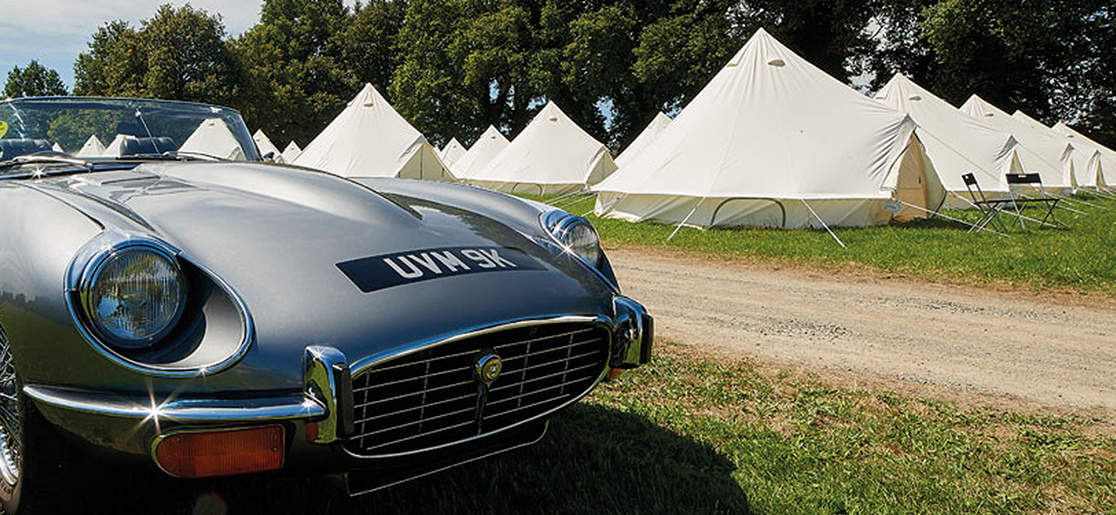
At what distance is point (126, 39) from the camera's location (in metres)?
34.7

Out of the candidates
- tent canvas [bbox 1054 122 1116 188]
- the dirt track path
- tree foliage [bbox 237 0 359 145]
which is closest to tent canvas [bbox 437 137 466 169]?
tree foliage [bbox 237 0 359 145]

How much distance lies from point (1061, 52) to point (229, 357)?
37111 mm

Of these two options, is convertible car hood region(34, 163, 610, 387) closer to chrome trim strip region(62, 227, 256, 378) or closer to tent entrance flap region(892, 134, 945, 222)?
chrome trim strip region(62, 227, 256, 378)

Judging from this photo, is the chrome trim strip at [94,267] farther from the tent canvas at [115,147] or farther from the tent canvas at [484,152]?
the tent canvas at [484,152]

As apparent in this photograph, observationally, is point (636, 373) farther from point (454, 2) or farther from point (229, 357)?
point (454, 2)

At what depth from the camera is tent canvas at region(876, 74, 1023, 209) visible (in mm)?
15883

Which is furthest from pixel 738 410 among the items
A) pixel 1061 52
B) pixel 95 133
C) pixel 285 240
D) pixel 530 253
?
pixel 1061 52

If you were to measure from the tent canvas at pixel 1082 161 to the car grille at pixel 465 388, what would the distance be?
1054 inches

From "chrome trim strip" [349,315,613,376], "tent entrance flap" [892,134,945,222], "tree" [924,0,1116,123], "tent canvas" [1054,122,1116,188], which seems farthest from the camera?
"tent canvas" [1054,122,1116,188]

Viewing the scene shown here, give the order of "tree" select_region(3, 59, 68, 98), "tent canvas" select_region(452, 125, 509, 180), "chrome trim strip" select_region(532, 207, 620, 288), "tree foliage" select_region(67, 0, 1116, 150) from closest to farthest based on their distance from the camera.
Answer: "chrome trim strip" select_region(532, 207, 620, 288)
"tree foliage" select_region(67, 0, 1116, 150)
"tent canvas" select_region(452, 125, 509, 180)
"tree" select_region(3, 59, 68, 98)

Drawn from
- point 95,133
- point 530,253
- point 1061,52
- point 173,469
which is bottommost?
point 173,469

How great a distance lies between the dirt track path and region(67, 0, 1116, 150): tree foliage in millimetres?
19607

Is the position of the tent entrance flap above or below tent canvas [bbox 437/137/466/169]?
below

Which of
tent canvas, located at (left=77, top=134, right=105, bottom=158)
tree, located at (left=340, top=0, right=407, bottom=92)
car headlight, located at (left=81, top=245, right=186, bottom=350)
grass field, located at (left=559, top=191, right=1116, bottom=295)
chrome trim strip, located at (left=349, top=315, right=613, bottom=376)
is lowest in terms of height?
grass field, located at (left=559, top=191, right=1116, bottom=295)
